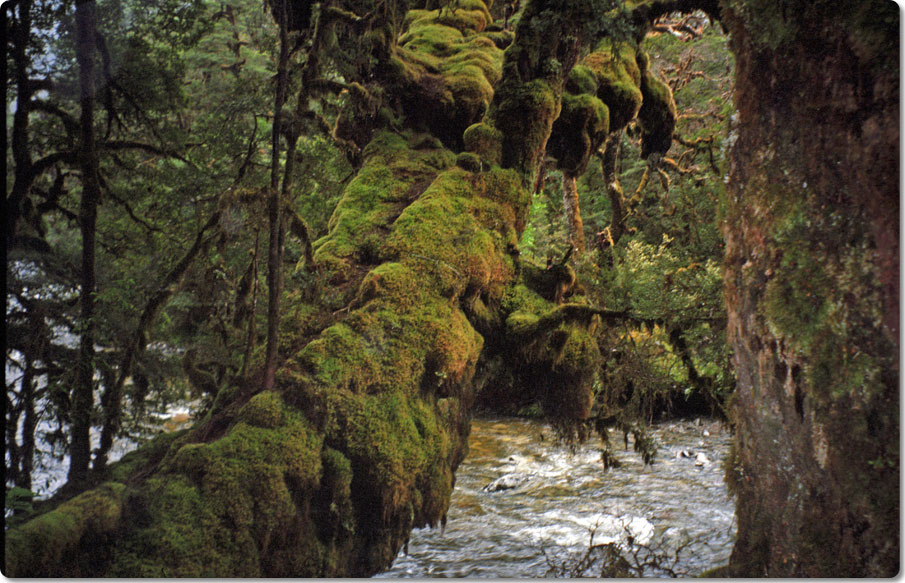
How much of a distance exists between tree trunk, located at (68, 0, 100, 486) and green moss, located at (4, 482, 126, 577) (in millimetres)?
450

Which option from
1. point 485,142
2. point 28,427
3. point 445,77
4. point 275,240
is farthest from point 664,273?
point 28,427

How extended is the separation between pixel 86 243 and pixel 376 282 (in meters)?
1.61

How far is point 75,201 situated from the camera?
12.4 feet

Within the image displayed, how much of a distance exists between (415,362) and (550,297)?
1.56m

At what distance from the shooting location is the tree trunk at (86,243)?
3.04m

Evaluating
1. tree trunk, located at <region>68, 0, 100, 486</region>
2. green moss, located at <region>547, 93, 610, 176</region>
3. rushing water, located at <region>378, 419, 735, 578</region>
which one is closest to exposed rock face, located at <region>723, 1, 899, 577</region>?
rushing water, located at <region>378, 419, 735, 578</region>

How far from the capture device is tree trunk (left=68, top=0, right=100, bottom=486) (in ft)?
9.96

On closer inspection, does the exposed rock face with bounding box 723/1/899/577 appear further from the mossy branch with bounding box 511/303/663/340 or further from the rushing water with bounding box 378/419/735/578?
the mossy branch with bounding box 511/303/663/340

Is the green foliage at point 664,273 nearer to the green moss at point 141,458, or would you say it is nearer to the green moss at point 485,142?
the green moss at point 485,142

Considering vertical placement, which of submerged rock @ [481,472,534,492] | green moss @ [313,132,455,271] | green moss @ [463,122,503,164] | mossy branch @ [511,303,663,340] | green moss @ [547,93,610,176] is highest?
green moss @ [547,93,610,176]

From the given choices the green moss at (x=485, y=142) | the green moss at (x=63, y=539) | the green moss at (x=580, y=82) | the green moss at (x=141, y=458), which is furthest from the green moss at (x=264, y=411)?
the green moss at (x=580, y=82)

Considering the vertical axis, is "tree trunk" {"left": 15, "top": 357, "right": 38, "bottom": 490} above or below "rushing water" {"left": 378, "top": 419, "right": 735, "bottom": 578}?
above

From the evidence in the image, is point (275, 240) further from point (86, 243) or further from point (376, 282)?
point (86, 243)

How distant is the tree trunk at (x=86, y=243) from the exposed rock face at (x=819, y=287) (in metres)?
3.06
